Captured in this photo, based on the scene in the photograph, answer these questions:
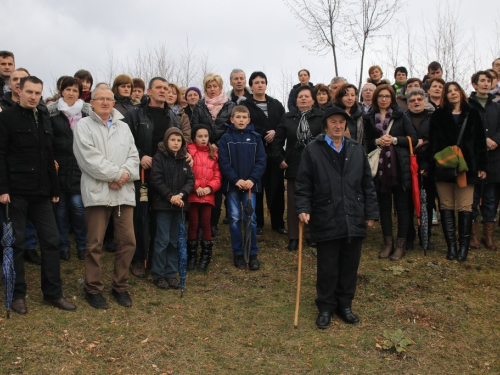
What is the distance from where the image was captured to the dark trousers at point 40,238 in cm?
508

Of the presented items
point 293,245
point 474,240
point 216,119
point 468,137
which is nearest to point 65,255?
point 216,119

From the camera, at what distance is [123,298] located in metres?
5.58

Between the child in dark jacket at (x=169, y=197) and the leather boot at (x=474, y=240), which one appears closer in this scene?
the child in dark jacket at (x=169, y=197)

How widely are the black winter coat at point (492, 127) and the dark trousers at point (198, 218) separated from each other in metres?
4.31

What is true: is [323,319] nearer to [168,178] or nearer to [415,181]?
[168,178]

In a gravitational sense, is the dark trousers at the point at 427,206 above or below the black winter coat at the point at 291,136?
below

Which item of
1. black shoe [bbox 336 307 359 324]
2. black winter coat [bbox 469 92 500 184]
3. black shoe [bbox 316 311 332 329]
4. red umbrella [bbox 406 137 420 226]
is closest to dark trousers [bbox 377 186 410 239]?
red umbrella [bbox 406 137 420 226]

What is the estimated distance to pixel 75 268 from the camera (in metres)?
6.59

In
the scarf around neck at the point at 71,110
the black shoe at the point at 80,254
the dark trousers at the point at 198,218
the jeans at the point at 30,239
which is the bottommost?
the black shoe at the point at 80,254

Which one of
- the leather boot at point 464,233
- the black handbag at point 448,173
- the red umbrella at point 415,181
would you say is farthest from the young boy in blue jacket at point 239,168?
the leather boot at point 464,233

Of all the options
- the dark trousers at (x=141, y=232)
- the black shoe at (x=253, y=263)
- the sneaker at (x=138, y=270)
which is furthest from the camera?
the black shoe at (x=253, y=263)

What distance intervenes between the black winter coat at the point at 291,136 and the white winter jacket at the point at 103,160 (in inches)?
103

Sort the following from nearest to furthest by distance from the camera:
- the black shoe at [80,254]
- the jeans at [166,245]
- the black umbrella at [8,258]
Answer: the black umbrella at [8,258]
the jeans at [166,245]
the black shoe at [80,254]

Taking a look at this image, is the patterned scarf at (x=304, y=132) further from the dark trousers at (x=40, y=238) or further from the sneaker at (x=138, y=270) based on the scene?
the dark trousers at (x=40, y=238)
